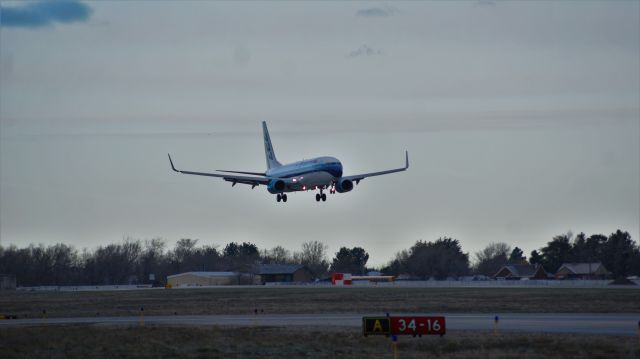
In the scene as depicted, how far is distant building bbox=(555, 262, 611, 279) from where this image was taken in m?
154

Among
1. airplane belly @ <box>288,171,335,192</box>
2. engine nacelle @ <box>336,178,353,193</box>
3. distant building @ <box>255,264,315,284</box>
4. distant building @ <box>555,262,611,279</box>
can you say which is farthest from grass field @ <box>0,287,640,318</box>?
distant building @ <box>255,264,315,284</box>

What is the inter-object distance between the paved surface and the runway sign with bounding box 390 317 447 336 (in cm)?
1018

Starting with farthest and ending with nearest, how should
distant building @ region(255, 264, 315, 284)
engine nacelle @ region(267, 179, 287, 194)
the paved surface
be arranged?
distant building @ region(255, 264, 315, 284), engine nacelle @ region(267, 179, 287, 194), the paved surface

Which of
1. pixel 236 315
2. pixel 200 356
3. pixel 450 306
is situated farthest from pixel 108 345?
pixel 450 306

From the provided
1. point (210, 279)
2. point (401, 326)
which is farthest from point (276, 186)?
point (210, 279)

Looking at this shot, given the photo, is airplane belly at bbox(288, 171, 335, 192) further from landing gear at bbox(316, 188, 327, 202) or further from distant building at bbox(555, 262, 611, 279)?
distant building at bbox(555, 262, 611, 279)

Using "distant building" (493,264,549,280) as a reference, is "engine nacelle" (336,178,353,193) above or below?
above

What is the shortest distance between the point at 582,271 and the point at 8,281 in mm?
99435

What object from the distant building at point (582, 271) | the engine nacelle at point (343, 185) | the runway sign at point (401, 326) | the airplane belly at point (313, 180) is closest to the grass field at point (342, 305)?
the engine nacelle at point (343, 185)

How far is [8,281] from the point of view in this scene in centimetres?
15350

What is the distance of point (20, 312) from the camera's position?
7256 cm

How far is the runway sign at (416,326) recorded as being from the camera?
37.0 meters

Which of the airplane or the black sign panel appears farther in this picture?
the airplane

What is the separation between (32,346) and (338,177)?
44144mm
